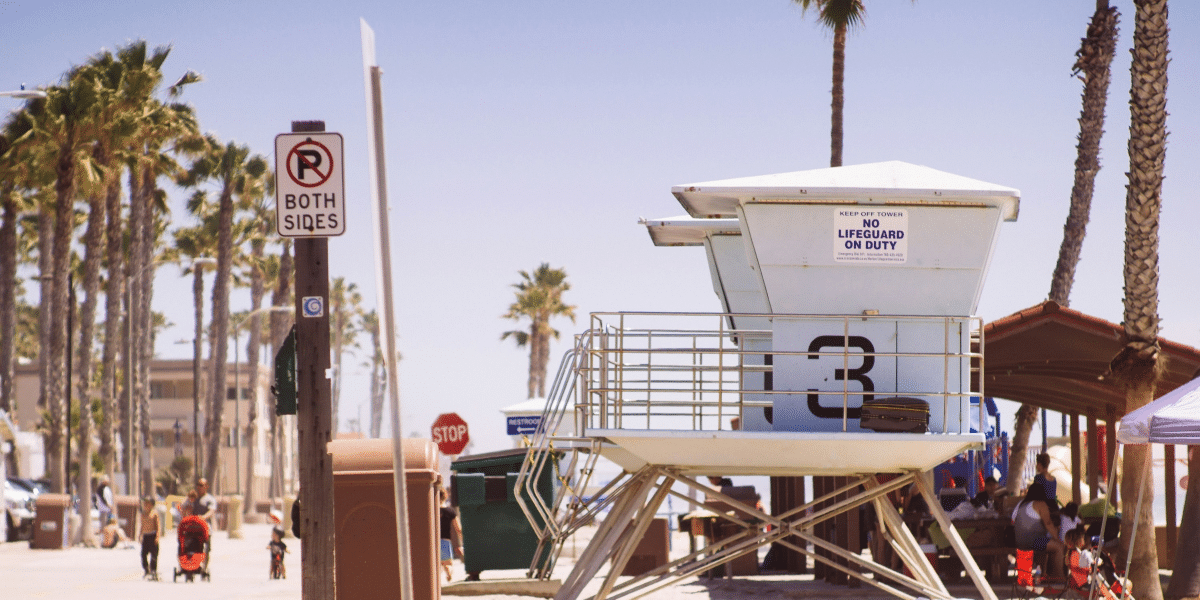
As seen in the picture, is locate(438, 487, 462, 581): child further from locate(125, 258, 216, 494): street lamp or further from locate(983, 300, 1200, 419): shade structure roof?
locate(125, 258, 216, 494): street lamp

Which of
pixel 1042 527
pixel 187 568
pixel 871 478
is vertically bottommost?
pixel 187 568

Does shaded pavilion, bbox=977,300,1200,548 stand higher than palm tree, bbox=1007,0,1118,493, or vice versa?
palm tree, bbox=1007,0,1118,493

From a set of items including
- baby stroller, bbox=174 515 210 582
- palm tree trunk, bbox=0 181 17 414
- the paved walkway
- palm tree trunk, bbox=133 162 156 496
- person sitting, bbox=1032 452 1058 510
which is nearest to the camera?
person sitting, bbox=1032 452 1058 510

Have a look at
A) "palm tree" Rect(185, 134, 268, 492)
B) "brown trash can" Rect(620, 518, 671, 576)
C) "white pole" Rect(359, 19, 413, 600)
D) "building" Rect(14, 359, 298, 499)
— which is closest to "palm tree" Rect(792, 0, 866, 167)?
"brown trash can" Rect(620, 518, 671, 576)

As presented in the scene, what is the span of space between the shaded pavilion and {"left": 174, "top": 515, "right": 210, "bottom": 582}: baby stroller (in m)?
12.5

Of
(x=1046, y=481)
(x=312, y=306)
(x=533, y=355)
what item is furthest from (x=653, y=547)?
(x=533, y=355)

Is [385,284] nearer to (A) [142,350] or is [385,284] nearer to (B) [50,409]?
(B) [50,409]

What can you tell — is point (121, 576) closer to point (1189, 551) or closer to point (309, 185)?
point (309, 185)

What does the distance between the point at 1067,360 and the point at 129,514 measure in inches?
1194

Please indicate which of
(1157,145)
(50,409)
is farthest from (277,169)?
(50,409)

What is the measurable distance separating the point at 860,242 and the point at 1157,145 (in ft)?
27.1

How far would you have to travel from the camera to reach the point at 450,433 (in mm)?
25922

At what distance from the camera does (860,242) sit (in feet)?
35.7

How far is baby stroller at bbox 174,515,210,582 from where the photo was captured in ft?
70.7
